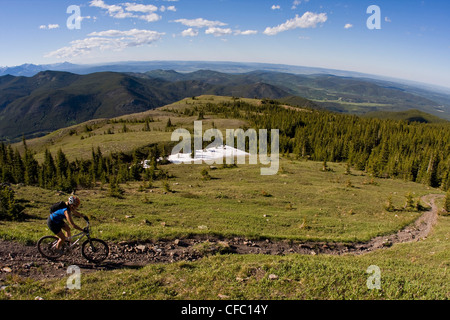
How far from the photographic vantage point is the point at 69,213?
452 inches

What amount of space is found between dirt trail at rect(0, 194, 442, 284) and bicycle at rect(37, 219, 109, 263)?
302 millimetres

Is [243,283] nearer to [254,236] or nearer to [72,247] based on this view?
[254,236]

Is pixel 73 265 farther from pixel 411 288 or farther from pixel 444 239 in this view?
pixel 444 239

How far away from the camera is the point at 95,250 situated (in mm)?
12523

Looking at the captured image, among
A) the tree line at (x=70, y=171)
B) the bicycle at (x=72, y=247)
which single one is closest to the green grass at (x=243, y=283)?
the bicycle at (x=72, y=247)

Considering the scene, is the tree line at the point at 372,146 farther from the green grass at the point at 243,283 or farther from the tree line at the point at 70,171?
the green grass at the point at 243,283

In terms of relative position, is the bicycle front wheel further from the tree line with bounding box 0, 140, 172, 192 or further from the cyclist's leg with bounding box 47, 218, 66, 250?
the tree line with bounding box 0, 140, 172, 192

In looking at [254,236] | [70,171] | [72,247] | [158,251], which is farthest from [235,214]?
[70,171]

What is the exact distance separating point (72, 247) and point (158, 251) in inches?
180

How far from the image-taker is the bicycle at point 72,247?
38.9 ft

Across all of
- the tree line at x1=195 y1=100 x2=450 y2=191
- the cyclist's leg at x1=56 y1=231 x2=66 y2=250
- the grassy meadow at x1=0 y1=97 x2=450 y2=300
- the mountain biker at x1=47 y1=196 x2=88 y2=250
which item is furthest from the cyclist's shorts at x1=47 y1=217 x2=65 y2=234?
the tree line at x1=195 y1=100 x2=450 y2=191

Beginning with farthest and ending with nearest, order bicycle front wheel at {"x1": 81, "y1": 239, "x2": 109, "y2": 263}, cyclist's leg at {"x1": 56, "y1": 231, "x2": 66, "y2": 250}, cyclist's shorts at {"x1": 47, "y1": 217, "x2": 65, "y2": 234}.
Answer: bicycle front wheel at {"x1": 81, "y1": 239, "x2": 109, "y2": 263} → cyclist's leg at {"x1": 56, "y1": 231, "x2": 66, "y2": 250} → cyclist's shorts at {"x1": 47, "y1": 217, "x2": 65, "y2": 234}

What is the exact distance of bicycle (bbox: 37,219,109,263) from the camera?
1187 centimetres
